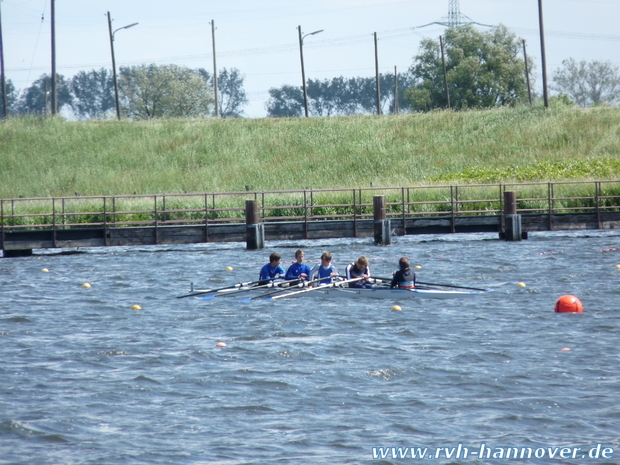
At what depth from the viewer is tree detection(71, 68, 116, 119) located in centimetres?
14825

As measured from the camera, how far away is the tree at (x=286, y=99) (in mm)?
147625

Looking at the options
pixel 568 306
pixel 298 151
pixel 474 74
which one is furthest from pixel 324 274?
pixel 474 74

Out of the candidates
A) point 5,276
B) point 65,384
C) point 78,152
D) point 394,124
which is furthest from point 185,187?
point 65,384

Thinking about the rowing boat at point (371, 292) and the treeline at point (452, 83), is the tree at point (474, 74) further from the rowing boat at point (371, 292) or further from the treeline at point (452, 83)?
the rowing boat at point (371, 292)

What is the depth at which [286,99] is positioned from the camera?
489 ft

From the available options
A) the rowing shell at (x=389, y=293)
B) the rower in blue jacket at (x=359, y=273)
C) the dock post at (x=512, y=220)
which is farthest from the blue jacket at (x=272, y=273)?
the dock post at (x=512, y=220)

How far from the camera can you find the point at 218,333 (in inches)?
698

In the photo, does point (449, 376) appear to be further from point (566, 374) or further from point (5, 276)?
point (5, 276)

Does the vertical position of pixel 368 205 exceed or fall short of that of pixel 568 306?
it exceeds it

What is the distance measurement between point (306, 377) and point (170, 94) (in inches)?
3273

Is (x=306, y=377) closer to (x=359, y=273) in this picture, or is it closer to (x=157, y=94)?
(x=359, y=273)

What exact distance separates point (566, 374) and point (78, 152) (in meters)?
49.7

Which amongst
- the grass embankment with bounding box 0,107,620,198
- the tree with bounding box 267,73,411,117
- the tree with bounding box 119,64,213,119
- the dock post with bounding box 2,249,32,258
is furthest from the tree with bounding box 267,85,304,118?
the dock post with bounding box 2,249,32,258

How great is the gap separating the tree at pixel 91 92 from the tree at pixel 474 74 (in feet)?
252
